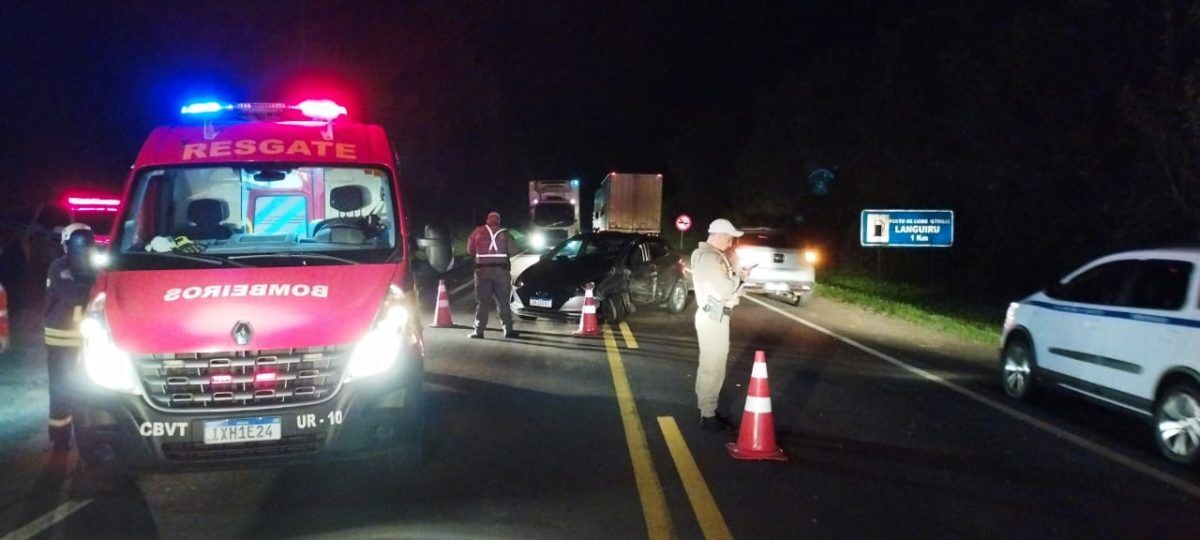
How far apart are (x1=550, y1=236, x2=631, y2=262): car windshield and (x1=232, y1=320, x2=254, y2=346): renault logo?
11.2m

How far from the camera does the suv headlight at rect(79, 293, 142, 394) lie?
6.09 m

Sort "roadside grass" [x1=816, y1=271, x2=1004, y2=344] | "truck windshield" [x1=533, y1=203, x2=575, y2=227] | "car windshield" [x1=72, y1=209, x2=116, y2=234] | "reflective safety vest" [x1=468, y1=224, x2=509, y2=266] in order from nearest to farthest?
"reflective safety vest" [x1=468, y1=224, x2=509, y2=266]
"roadside grass" [x1=816, y1=271, x2=1004, y2=344]
"car windshield" [x1=72, y1=209, x2=116, y2=234]
"truck windshield" [x1=533, y1=203, x2=575, y2=227]

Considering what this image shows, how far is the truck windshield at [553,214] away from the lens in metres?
41.2

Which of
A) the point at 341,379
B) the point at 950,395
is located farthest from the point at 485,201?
the point at 341,379

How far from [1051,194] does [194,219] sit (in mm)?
19929

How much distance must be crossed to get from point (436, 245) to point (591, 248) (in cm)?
997

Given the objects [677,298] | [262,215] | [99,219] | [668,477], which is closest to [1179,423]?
[668,477]

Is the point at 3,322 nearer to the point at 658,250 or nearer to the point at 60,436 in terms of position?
the point at 60,436

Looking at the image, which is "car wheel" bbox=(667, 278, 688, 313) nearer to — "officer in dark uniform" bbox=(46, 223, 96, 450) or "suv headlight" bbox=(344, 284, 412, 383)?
"officer in dark uniform" bbox=(46, 223, 96, 450)

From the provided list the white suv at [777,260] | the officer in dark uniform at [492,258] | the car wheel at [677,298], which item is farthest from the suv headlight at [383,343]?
the white suv at [777,260]

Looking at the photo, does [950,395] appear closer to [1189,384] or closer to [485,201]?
[1189,384]

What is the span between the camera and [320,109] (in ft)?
28.6

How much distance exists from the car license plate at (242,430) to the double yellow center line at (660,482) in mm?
2383

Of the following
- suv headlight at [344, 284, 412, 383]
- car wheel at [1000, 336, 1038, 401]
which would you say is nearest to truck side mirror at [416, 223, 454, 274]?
suv headlight at [344, 284, 412, 383]
